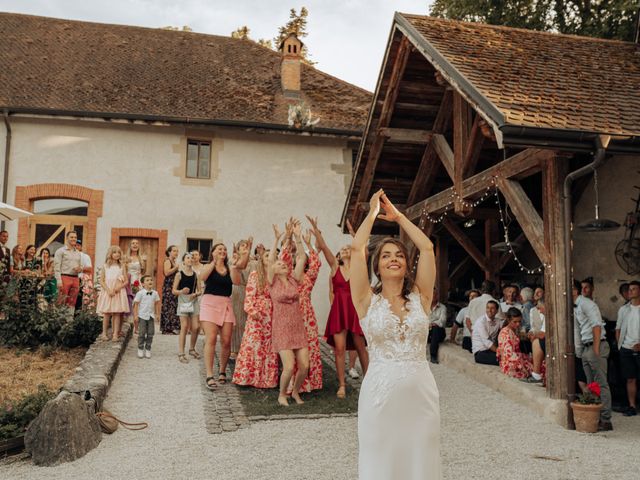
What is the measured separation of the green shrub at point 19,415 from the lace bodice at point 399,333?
4017mm

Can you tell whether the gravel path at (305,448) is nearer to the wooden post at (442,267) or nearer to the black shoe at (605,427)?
the black shoe at (605,427)

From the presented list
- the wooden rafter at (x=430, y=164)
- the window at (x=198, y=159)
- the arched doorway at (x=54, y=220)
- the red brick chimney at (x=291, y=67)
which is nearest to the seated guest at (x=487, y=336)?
the wooden rafter at (x=430, y=164)

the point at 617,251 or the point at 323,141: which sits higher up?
the point at 323,141

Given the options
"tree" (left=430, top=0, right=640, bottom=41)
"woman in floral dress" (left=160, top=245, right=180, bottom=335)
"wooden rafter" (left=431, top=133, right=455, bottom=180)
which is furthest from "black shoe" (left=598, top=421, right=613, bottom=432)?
"tree" (left=430, top=0, right=640, bottom=41)

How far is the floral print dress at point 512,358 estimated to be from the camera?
27.9ft

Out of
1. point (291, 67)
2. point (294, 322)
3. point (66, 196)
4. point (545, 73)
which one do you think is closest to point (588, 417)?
point (294, 322)

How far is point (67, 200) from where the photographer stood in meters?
15.1

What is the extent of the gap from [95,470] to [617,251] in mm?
8204

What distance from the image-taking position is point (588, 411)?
6.47 m

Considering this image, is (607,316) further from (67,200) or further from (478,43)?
(67,200)

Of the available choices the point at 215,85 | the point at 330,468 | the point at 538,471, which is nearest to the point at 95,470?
the point at 330,468

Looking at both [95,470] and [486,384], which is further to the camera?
[486,384]

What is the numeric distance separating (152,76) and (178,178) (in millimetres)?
3487

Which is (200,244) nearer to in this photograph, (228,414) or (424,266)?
(228,414)
